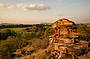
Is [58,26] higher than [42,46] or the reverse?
higher

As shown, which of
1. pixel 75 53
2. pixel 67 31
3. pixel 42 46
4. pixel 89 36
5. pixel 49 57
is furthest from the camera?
pixel 42 46

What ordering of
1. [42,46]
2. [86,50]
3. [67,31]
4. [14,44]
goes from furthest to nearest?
[14,44], [42,46], [67,31], [86,50]

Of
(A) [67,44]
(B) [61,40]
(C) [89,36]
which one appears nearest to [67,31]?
(B) [61,40]

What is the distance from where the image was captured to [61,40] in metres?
10.7

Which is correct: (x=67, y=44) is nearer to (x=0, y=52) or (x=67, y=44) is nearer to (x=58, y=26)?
(x=58, y=26)

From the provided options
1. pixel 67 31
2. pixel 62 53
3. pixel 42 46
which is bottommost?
pixel 42 46

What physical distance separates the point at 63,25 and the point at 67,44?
11.2ft

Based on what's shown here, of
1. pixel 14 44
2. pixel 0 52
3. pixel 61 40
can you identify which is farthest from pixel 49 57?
pixel 14 44

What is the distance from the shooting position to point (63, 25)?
1184 centimetres

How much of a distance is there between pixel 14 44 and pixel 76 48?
51.8ft

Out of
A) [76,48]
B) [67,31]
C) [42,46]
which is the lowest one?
[42,46]

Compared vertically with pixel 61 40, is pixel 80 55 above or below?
below

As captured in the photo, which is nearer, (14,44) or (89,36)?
(89,36)

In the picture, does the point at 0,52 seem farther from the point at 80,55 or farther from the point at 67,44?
the point at 80,55
